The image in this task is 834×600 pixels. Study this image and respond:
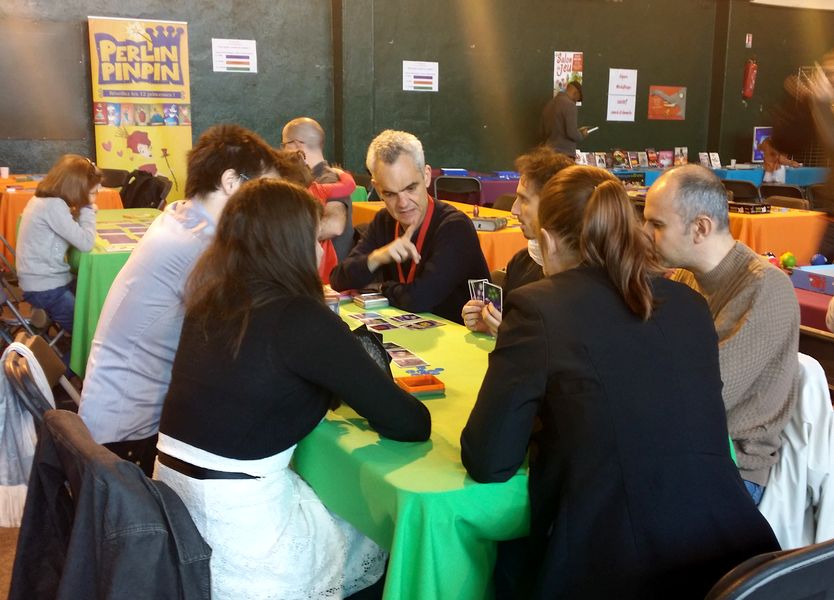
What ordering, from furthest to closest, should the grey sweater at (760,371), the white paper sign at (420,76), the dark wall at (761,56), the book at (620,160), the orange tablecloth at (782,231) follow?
the dark wall at (761,56) < the book at (620,160) < the white paper sign at (420,76) < the orange tablecloth at (782,231) < the grey sweater at (760,371)

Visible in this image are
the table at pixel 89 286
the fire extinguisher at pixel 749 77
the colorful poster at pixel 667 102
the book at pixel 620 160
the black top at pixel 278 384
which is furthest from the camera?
the fire extinguisher at pixel 749 77

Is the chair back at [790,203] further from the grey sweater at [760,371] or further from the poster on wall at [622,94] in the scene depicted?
the poster on wall at [622,94]

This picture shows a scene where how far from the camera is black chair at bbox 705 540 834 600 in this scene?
3.59 ft

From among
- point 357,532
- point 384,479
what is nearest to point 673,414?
point 384,479

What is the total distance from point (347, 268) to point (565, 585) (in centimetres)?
188

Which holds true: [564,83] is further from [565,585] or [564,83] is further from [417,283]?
[565,585]

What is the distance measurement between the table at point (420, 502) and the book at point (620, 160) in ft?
31.7

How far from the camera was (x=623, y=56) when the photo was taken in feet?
38.0

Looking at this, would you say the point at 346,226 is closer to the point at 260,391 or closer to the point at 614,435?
the point at 260,391

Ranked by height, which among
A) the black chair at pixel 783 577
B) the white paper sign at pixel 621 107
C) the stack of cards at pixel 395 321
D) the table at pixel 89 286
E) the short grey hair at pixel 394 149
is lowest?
the table at pixel 89 286

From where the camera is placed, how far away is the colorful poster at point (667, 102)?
→ 1195 cm

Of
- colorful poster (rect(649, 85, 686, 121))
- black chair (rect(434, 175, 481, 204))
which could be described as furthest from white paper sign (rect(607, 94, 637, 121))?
black chair (rect(434, 175, 481, 204))

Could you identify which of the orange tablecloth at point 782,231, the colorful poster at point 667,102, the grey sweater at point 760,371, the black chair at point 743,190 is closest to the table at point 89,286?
the grey sweater at point 760,371

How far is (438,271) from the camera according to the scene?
9.88 ft
